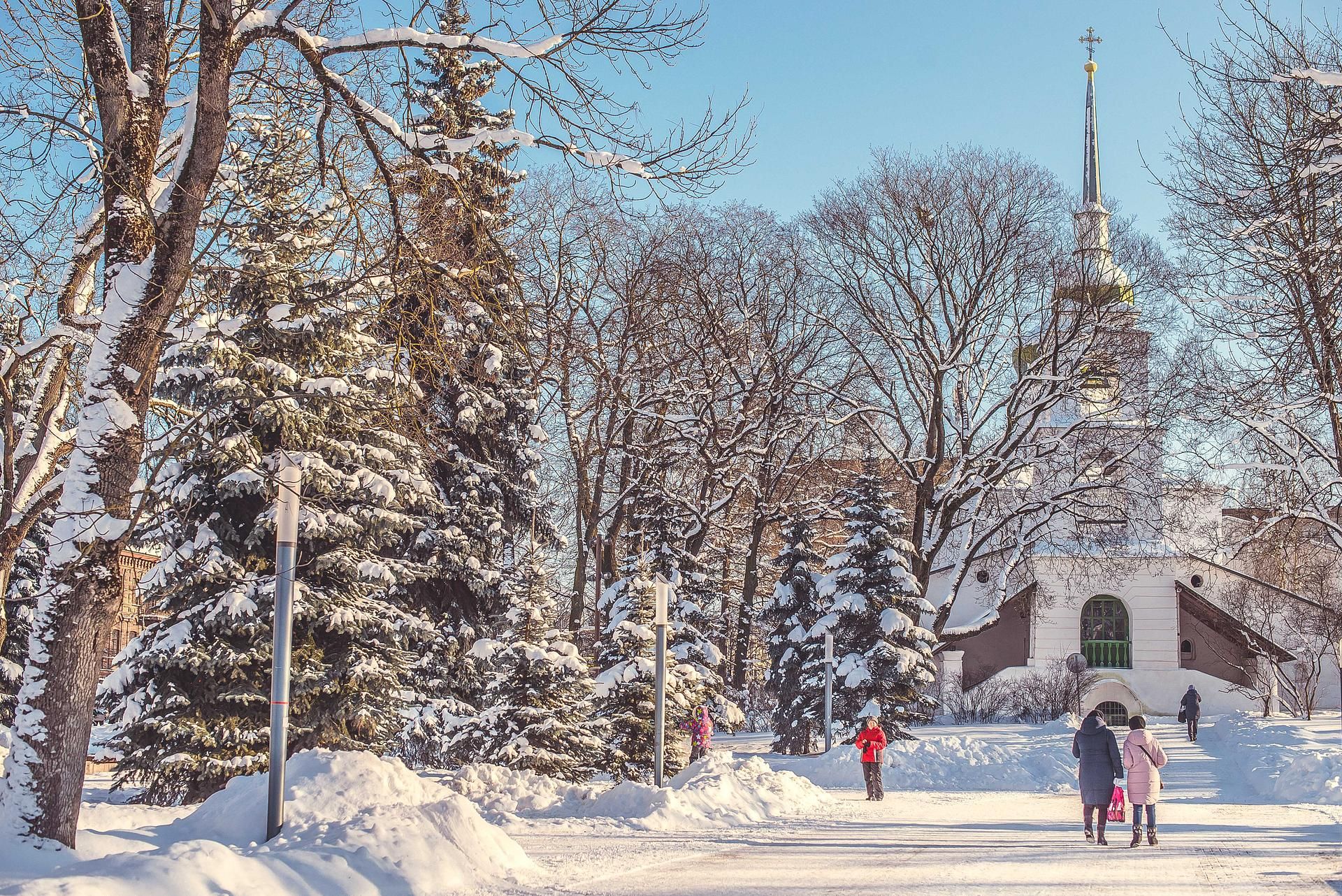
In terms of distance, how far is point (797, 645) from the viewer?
3247cm

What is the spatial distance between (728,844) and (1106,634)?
141ft

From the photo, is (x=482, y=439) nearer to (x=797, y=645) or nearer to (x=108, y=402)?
(x=797, y=645)

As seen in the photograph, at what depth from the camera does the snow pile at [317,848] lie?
7.24 metres

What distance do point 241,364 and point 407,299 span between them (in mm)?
6017

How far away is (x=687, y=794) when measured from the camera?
15.3 m

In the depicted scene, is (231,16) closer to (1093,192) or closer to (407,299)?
(407,299)

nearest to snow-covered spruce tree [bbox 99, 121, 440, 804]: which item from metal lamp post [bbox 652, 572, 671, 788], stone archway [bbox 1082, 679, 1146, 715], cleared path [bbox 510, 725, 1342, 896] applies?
metal lamp post [bbox 652, 572, 671, 788]

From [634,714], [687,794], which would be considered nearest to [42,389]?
[687,794]

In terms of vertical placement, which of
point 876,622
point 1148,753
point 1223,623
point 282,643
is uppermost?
A: point 1223,623

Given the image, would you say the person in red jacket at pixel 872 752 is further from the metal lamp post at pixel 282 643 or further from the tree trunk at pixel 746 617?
the tree trunk at pixel 746 617

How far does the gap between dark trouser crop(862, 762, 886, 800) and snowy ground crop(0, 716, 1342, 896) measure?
25cm

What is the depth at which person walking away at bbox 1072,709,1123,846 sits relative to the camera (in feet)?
44.9

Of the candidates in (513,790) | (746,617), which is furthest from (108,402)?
(746,617)

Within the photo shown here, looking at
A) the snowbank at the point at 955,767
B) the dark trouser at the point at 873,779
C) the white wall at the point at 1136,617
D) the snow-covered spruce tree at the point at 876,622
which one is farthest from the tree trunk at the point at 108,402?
the white wall at the point at 1136,617
